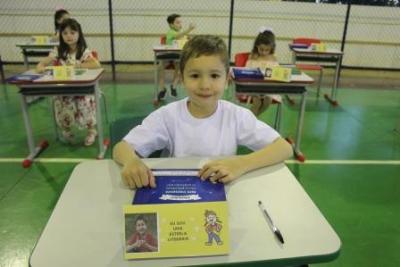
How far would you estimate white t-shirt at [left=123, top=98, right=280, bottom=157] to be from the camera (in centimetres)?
142

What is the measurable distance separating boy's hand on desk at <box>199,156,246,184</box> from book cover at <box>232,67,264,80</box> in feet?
5.96

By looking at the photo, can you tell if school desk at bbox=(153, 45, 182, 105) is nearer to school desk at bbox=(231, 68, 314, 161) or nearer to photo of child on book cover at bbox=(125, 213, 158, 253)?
school desk at bbox=(231, 68, 314, 161)

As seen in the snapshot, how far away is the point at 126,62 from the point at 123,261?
676 centimetres

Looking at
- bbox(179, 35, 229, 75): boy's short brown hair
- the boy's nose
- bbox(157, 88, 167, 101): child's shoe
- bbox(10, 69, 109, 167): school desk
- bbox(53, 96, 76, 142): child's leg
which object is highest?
bbox(179, 35, 229, 75): boy's short brown hair

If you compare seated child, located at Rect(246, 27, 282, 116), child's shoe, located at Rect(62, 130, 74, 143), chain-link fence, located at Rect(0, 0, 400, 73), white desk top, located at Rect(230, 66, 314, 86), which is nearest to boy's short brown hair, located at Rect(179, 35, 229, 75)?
white desk top, located at Rect(230, 66, 314, 86)

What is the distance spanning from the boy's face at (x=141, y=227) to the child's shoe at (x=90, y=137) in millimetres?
2776

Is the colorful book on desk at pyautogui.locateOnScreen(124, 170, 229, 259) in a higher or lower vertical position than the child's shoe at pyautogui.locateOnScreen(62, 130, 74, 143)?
higher

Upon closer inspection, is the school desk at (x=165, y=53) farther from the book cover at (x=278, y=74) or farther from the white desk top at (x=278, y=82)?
the book cover at (x=278, y=74)

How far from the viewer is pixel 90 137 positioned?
3.41 m

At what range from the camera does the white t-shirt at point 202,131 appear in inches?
55.8

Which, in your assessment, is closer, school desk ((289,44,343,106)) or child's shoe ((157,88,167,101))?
school desk ((289,44,343,106))

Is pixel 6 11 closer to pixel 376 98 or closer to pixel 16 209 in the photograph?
pixel 16 209

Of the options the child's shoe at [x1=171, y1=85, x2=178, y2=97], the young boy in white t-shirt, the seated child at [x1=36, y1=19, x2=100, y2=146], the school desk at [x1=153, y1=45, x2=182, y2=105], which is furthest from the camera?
the child's shoe at [x1=171, y1=85, x2=178, y2=97]

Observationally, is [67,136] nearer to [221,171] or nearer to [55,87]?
[55,87]
